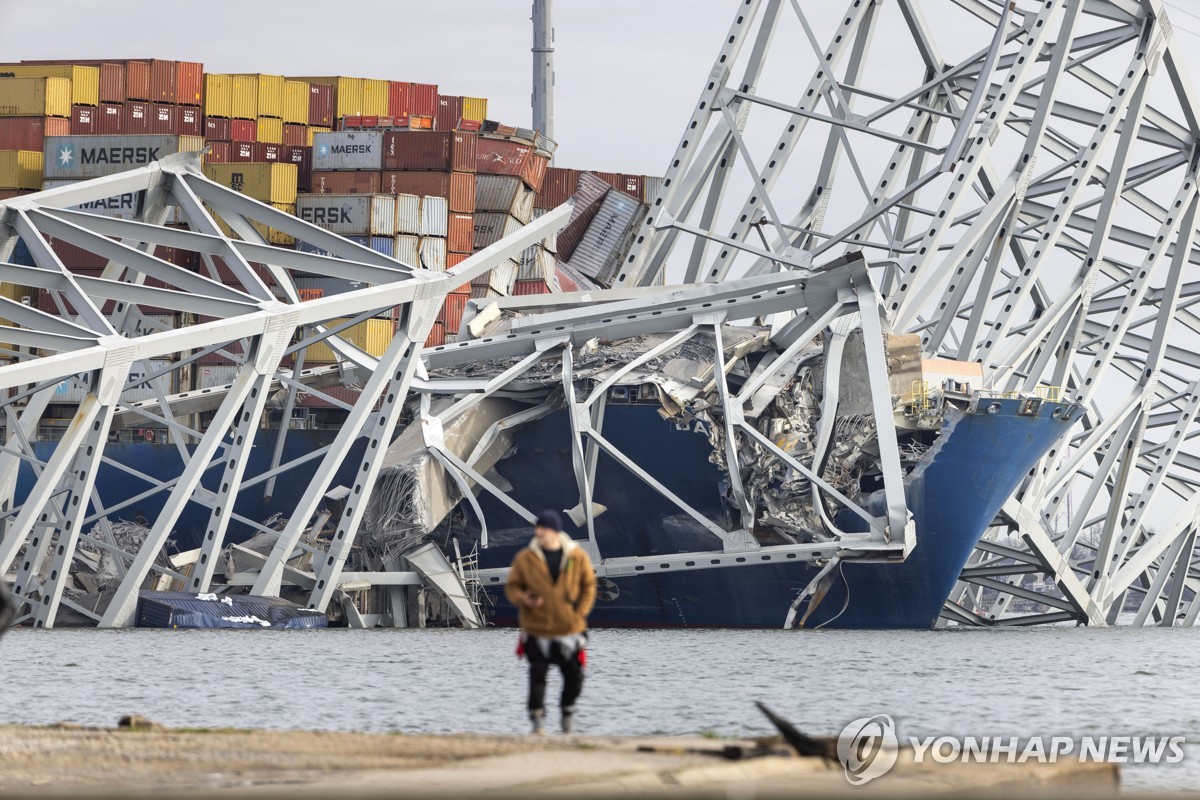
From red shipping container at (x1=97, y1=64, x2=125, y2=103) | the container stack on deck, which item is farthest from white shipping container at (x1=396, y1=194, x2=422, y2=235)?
red shipping container at (x1=97, y1=64, x2=125, y2=103)

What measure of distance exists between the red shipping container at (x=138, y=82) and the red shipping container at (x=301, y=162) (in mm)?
6068

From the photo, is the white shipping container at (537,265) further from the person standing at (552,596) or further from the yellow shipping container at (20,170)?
the person standing at (552,596)

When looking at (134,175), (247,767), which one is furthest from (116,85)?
(247,767)

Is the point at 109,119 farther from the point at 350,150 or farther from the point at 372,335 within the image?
the point at 372,335

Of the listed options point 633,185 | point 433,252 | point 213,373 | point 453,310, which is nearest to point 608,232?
point 633,185

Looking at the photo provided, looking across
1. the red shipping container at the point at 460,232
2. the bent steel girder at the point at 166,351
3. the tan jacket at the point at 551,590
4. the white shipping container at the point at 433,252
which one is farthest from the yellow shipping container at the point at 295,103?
the tan jacket at the point at 551,590

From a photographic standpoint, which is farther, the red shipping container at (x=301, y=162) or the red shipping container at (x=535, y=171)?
the red shipping container at (x=535, y=171)

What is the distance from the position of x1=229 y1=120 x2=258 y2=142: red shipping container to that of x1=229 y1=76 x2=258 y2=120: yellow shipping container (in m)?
0.23

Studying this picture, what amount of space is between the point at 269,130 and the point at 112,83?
6.13 meters

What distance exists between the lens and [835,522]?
1591 inches

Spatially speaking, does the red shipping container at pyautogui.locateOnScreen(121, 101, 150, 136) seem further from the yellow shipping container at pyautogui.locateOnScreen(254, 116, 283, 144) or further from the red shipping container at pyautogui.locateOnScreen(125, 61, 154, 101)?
the yellow shipping container at pyautogui.locateOnScreen(254, 116, 283, 144)

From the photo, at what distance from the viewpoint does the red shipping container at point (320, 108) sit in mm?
73188

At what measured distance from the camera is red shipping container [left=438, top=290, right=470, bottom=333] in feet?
208

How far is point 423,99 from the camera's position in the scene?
2950 inches
